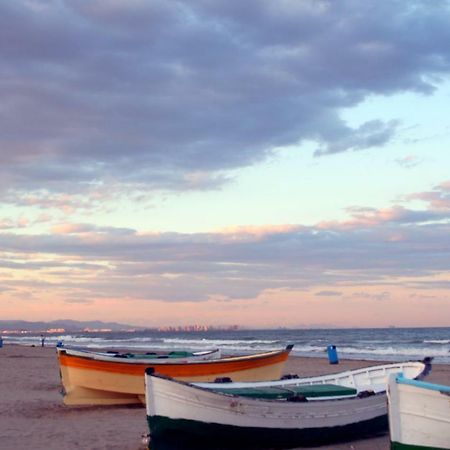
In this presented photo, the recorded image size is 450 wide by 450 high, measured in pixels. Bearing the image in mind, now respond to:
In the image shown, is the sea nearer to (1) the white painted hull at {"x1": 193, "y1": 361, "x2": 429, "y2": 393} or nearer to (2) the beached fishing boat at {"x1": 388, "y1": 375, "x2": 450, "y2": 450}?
(1) the white painted hull at {"x1": 193, "y1": 361, "x2": 429, "y2": 393}

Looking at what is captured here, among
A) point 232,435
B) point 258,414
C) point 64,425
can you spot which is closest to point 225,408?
point 232,435

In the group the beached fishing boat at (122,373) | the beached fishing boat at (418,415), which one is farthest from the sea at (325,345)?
the beached fishing boat at (418,415)

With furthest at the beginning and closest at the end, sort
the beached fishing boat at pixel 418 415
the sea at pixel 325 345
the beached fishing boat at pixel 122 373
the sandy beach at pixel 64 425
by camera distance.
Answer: the sea at pixel 325 345
the beached fishing boat at pixel 122 373
the sandy beach at pixel 64 425
the beached fishing boat at pixel 418 415

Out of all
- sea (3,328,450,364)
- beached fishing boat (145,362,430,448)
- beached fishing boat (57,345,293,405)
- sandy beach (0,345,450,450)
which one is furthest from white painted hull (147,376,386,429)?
sea (3,328,450,364)

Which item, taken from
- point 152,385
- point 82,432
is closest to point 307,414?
point 152,385

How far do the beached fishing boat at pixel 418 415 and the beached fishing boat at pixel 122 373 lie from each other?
7.36 metres

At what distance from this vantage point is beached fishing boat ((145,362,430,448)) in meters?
9.54

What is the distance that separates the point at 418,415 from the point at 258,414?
2.72 m

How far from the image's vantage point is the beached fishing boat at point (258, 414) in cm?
954

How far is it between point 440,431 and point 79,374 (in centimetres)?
949

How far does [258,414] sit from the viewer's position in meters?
9.87

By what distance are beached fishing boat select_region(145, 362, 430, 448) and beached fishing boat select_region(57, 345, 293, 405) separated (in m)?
3.47

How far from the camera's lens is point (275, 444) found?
10148 mm

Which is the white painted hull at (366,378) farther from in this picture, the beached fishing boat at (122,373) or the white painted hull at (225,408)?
the beached fishing boat at (122,373)
